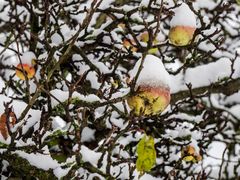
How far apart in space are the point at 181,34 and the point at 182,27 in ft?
0.16

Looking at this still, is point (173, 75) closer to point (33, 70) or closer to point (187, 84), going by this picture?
point (187, 84)

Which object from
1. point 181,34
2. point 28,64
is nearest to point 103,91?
point 181,34

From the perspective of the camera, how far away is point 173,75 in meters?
3.67

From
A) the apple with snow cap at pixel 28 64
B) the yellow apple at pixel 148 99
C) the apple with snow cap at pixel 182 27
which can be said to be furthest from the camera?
the apple with snow cap at pixel 28 64

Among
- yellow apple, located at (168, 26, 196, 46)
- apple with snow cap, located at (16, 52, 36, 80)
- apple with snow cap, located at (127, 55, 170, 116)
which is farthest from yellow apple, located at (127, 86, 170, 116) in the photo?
apple with snow cap, located at (16, 52, 36, 80)

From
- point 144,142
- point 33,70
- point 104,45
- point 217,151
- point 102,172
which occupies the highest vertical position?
point 217,151

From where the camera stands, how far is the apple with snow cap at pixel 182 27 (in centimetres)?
298

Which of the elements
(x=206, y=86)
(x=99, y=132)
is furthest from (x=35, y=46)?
(x=206, y=86)

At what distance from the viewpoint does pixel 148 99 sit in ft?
7.20

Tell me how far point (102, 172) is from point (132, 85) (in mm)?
618

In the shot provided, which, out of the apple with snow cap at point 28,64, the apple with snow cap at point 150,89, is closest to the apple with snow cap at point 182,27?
the apple with snow cap at point 150,89

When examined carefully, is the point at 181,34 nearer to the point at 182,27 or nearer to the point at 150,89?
the point at 182,27

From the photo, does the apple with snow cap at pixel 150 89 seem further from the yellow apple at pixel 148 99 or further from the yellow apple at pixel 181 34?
the yellow apple at pixel 181 34

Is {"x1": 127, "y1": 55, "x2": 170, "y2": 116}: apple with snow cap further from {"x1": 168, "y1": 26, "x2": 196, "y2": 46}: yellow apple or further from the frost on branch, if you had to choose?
{"x1": 168, "y1": 26, "x2": 196, "y2": 46}: yellow apple
